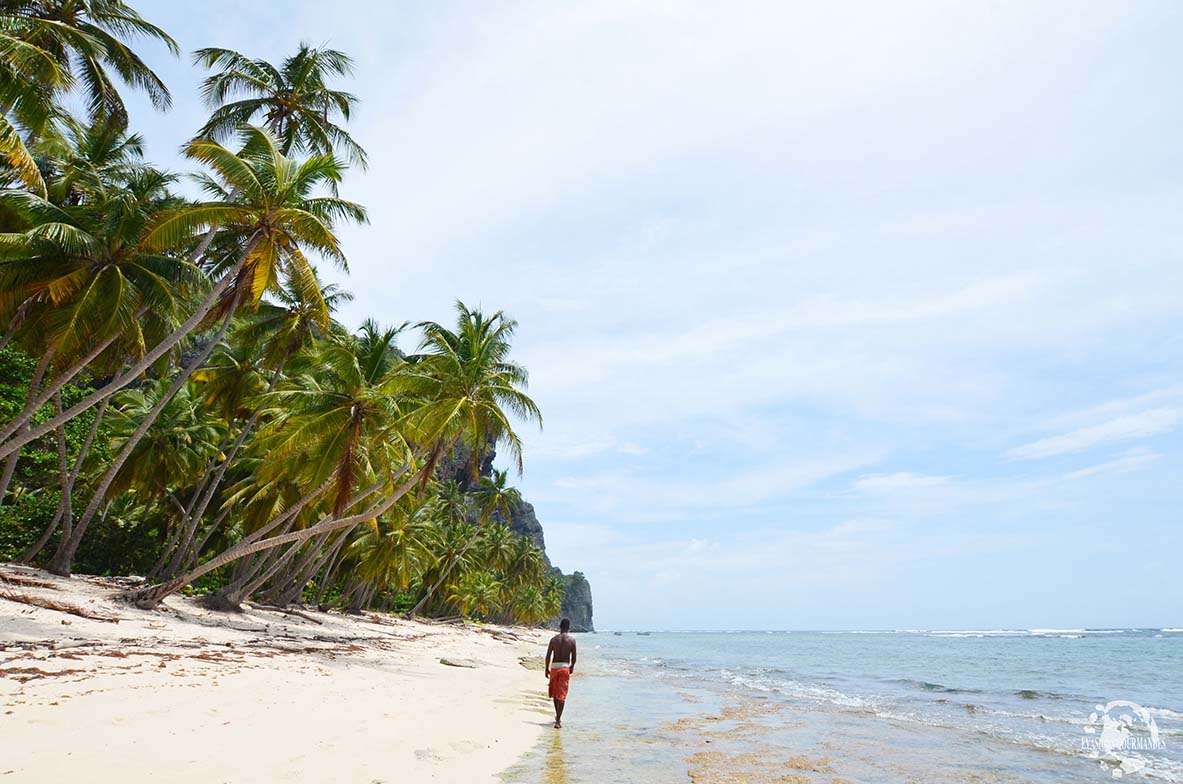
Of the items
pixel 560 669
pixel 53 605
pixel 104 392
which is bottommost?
pixel 560 669

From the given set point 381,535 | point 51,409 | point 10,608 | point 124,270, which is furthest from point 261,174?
point 381,535

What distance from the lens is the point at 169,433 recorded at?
87.1 ft

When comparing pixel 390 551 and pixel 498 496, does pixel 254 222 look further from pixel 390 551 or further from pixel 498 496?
pixel 498 496

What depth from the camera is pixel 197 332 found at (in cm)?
2052

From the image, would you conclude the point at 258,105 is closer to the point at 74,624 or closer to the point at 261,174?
the point at 261,174

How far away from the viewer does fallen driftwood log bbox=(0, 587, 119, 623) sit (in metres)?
13.6

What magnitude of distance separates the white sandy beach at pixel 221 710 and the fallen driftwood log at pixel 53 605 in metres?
0.24

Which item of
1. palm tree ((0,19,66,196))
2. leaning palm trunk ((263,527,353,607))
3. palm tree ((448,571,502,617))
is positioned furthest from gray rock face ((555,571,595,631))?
palm tree ((0,19,66,196))

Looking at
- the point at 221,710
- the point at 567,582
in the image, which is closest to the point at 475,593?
the point at 221,710

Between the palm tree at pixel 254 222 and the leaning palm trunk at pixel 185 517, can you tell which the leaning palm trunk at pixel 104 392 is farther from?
the leaning palm trunk at pixel 185 517

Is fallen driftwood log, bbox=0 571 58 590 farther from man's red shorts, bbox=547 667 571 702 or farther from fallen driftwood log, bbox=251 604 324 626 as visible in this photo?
man's red shorts, bbox=547 667 571 702

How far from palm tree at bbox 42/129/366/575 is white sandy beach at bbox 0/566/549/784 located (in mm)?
5121

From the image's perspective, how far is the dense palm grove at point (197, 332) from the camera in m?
14.1

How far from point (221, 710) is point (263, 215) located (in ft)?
34.7
